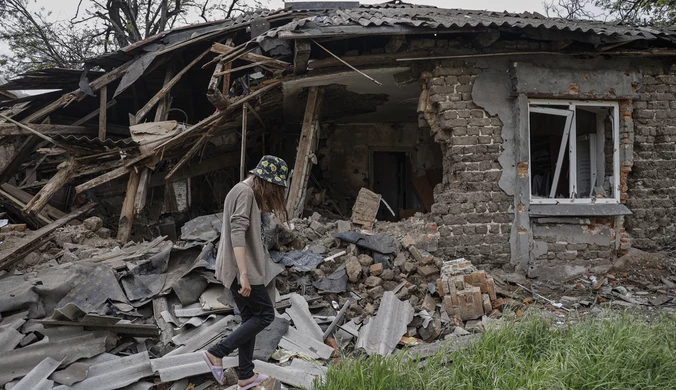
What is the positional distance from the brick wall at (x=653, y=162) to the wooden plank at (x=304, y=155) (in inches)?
182

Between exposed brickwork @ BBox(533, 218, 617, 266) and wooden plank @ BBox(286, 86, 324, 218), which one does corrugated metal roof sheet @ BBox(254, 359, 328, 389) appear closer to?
wooden plank @ BBox(286, 86, 324, 218)

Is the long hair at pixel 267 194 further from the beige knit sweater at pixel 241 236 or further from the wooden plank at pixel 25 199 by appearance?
the wooden plank at pixel 25 199

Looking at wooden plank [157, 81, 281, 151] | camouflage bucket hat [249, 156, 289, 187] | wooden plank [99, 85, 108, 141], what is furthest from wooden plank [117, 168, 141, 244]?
camouflage bucket hat [249, 156, 289, 187]

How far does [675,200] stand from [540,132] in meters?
2.69

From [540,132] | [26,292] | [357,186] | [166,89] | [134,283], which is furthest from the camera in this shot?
[357,186]

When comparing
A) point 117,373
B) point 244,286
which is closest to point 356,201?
point 244,286

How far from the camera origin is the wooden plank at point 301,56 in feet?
16.9

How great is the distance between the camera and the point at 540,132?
26.7ft

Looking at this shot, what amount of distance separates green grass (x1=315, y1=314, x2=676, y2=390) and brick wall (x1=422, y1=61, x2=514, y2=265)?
2.14 m

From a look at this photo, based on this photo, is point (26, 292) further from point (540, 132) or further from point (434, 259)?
point (540, 132)

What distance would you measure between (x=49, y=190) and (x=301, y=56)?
4128 mm

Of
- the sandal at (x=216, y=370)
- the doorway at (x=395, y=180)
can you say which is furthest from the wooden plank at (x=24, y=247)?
the doorway at (x=395, y=180)

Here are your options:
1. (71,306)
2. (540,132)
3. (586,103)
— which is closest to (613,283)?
(586,103)

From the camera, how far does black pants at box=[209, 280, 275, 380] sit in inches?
116
